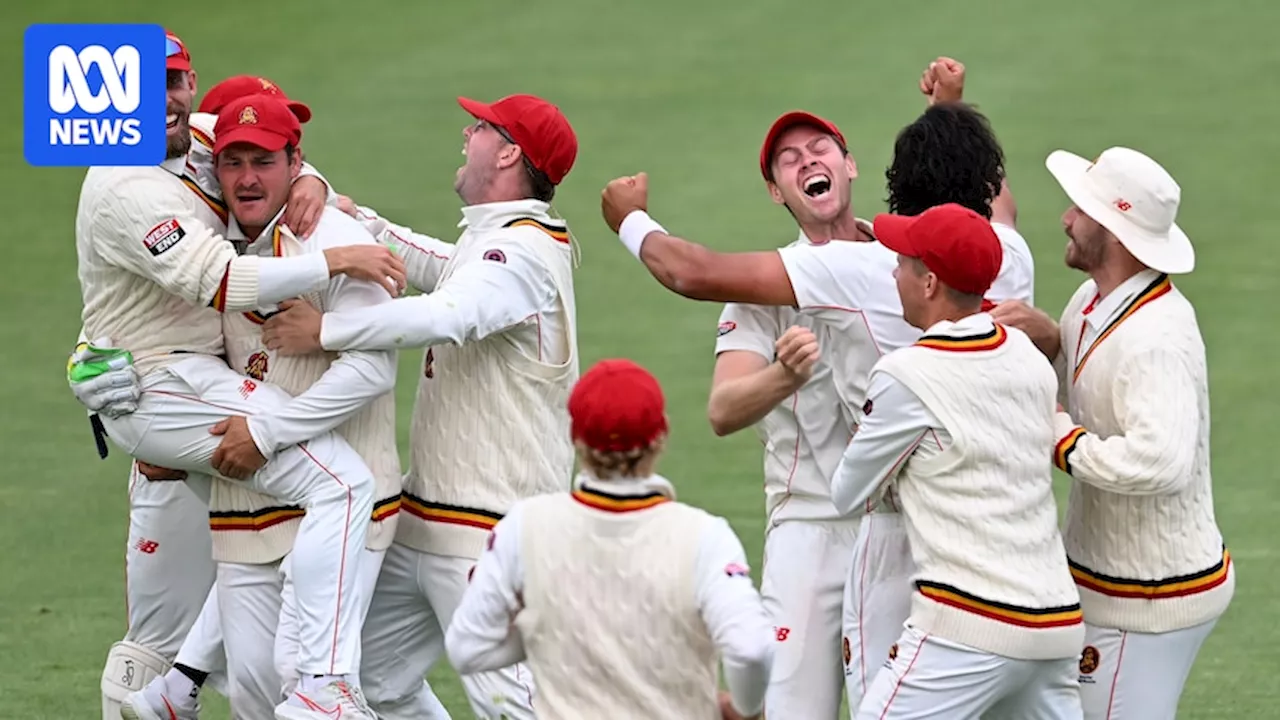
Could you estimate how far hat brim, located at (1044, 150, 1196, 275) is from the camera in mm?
5691

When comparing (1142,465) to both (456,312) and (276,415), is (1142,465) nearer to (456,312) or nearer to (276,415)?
(456,312)

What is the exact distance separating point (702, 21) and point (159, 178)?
1382 cm

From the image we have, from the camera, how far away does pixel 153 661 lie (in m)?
6.98

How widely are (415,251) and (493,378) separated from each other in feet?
2.56

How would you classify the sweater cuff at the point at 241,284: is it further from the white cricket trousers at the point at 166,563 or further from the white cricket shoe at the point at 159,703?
the white cricket shoe at the point at 159,703

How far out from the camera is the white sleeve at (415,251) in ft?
22.5

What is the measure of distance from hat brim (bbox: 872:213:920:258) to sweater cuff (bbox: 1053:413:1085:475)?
1.98 ft

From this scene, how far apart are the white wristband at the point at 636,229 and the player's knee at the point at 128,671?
2.27 m

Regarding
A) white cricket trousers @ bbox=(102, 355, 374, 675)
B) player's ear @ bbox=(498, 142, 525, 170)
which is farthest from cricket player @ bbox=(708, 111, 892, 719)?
white cricket trousers @ bbox=(102, 355, 374, 675)

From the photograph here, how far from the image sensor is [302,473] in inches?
240

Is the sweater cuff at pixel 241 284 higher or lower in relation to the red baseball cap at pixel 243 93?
lower

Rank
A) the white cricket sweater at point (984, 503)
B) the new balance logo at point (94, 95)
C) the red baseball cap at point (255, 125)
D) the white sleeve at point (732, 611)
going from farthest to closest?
the new balance logo at point (94, 95) < the red baseball cap at point (255, 125) < the white cricket sweater at point (984, 503) < the white sleeve at point (732, 611)

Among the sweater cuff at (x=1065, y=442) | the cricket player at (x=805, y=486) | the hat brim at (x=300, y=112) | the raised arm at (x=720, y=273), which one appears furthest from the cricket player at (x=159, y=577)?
the sweater cuff at (x=1065, y=442)

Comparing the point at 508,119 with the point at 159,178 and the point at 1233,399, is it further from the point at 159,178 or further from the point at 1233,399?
the point at 1233,399
